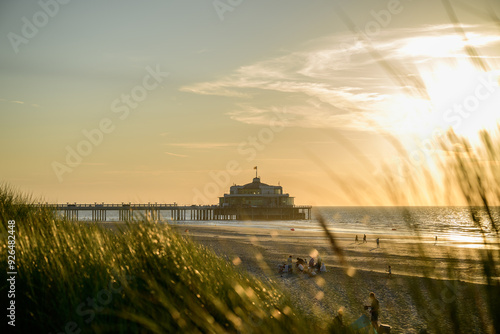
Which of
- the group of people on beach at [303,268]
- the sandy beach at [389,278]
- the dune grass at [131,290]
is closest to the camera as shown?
the sandy beach at [389,278]

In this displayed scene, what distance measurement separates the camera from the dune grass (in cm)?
397

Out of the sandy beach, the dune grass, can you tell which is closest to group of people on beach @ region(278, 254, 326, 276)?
the sandy beach

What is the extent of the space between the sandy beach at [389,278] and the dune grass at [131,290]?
606 millimetres

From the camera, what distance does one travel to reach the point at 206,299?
4.28m

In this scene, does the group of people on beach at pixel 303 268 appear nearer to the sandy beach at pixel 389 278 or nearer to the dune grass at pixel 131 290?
the sandy beach at pixel 389 278

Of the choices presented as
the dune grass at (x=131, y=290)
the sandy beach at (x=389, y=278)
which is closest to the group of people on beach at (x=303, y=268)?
the sandy beach at (x=389, y=278)

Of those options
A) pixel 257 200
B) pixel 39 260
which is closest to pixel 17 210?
pixel 39 260

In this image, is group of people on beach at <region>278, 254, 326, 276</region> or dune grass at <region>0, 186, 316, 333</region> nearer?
dune grass at <region>0, 186, 316, 333</region>

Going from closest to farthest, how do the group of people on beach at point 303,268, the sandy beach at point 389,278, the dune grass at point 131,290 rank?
1. the sandy beach at point 389,278
2. the dune grass at point 131,290
3. the group of people on beach at point 303,268

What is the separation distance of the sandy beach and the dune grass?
61 centimetres

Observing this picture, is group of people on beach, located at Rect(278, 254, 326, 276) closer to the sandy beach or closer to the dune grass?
the sandy beach

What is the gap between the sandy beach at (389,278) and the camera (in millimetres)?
1716

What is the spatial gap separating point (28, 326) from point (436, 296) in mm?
4955

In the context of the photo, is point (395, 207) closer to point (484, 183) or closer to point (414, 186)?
point (414, 186)
